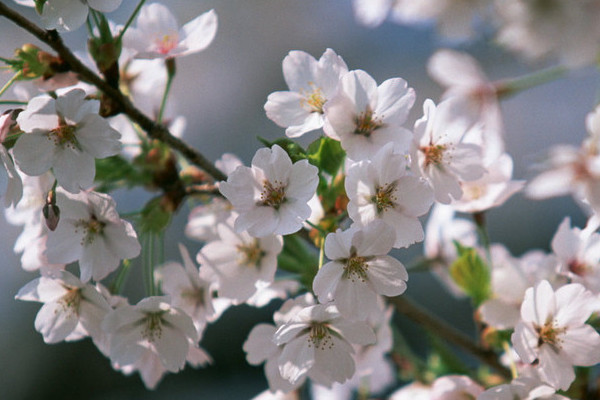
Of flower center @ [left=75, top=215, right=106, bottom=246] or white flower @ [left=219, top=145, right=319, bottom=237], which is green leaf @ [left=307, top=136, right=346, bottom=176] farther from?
flower center @ [left=75, top=215, right=106, bottom=246]

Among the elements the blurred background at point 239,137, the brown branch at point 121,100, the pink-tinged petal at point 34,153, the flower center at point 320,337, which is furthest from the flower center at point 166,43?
the blurred background at point 239,137

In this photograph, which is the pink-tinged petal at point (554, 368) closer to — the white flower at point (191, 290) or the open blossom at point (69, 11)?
the white flower at point (191, 290)

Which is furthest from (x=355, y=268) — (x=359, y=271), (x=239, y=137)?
(x=239, y=137)

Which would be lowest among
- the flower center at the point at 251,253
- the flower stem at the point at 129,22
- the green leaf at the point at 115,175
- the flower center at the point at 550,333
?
the flower center at the point at 550,333

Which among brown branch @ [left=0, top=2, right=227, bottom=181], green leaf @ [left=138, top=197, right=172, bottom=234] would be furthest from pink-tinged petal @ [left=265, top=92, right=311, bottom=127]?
green leaf @ [left=138, top=197, right=172, bottom=234]

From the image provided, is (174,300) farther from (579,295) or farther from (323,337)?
(579,295)

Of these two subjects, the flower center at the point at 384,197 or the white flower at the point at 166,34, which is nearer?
the flower center at the point at 384,197

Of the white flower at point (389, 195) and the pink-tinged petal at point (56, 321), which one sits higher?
the white flower at point (389, 195)
